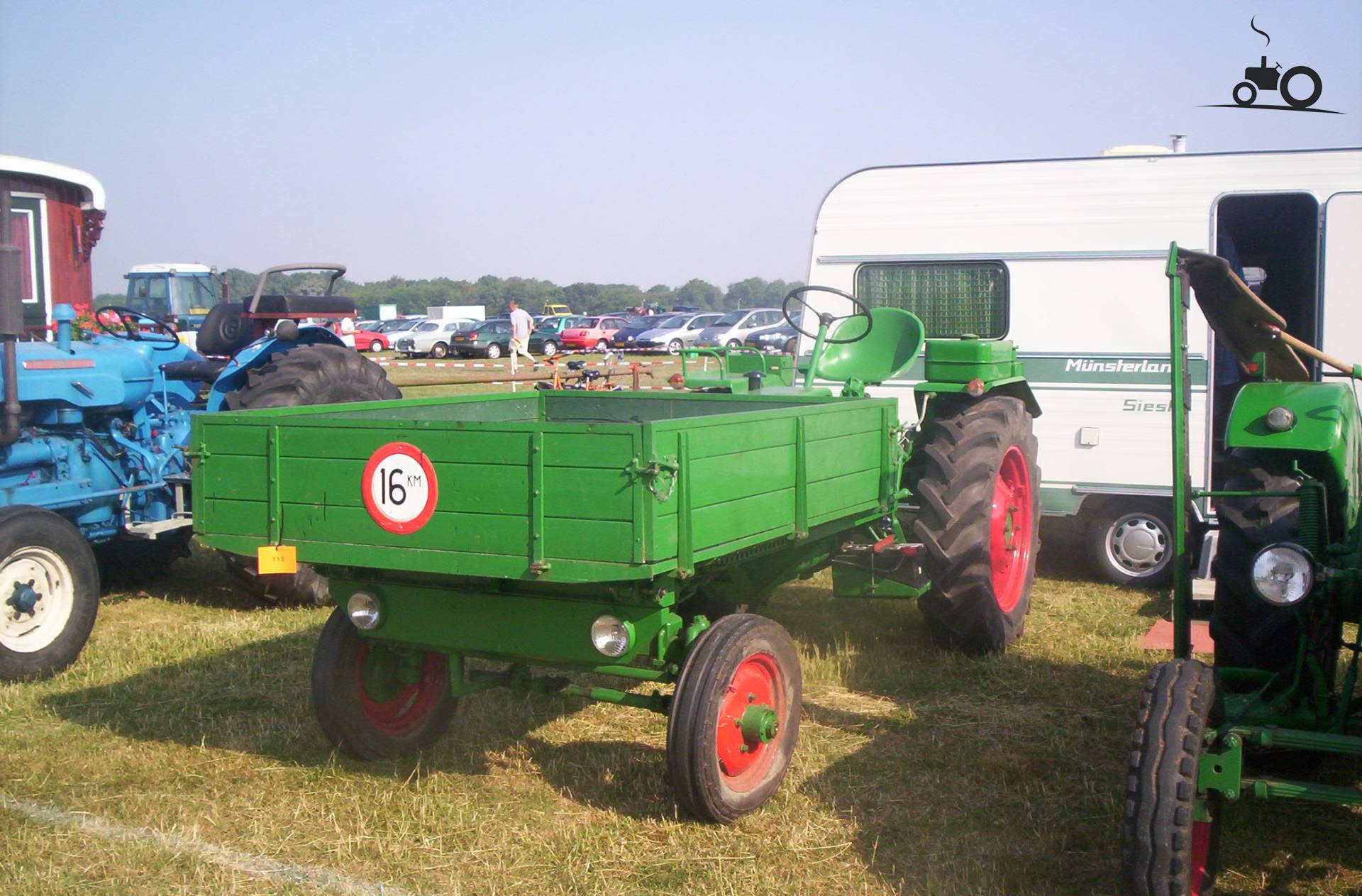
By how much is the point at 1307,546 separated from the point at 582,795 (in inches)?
91.6

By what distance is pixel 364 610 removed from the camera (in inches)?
154

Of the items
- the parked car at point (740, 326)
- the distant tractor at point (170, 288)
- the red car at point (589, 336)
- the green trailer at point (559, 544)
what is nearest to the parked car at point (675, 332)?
the parked car at point (740, 326)

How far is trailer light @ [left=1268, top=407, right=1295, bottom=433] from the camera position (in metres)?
3.30

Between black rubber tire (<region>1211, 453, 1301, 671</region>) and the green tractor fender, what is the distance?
3.5 inches

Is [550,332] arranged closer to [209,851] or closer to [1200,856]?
[209,851]

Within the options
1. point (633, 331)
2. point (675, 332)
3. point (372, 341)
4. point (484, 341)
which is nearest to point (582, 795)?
point (484, 341)

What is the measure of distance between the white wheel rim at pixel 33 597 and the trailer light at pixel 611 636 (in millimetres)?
3065

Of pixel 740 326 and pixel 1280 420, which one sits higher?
pixel 740 326

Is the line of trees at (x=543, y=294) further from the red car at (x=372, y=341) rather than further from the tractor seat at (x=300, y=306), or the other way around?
the tractor seat at (x=300, y=306)

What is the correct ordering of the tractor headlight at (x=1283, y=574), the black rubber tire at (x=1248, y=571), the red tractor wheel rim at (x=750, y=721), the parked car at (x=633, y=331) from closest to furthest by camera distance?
the tractor headlight at (x=1283, y=574), the black rubber tire at (x=1248, y=571), the red tractor wheel rim at (x=750, y=721), the parked car at (x=633, y=331)

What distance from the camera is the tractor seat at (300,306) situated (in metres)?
7.82

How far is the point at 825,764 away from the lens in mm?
4297

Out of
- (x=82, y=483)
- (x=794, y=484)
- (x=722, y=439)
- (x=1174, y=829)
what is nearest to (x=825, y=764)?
(x=794, y=484)

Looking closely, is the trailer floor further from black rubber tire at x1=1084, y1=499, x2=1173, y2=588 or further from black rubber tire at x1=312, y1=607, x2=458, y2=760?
black rubber tire at x1=1084, y1=499, x2=1173, y2=588
